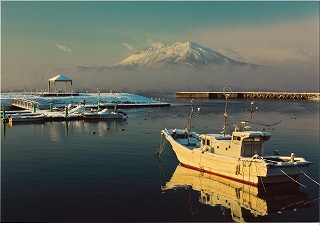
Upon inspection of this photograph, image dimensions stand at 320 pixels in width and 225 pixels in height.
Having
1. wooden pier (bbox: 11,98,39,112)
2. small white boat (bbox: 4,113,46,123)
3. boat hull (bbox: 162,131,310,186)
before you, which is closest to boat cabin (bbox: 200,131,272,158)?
boat hull (bbox: 162,131,310,186)

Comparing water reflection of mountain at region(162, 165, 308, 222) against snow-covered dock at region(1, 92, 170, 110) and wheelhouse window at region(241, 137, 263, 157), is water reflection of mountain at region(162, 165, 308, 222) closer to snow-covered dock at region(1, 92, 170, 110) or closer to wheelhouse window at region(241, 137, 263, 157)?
wheelhouse window at region(241, 137, 263, 157)

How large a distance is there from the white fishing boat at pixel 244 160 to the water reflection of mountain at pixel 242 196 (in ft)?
2.27

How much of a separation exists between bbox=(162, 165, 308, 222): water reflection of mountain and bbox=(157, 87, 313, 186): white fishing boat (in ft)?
2.27

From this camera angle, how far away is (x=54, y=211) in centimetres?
2359

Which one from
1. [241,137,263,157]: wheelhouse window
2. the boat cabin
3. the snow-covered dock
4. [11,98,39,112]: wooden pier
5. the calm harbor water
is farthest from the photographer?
the snow-covered dock

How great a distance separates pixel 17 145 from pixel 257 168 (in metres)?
30.8

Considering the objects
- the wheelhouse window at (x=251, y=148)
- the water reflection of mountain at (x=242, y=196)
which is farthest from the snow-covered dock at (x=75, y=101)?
the wheelhouse window at (x=251, y=148)

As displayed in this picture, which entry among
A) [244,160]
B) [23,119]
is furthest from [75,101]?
[244,160]

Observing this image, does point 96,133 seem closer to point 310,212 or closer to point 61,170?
point 61,170

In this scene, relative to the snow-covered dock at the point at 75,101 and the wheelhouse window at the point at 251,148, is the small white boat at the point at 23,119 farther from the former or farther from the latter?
the wheelhouse window at the point at 251,148

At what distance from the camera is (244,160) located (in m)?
30.1

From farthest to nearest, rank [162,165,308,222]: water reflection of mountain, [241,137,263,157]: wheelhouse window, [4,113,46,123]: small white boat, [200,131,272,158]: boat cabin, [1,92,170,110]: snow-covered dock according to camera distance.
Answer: [1,92,170,110]: snow-covered dock, [4,113,46,123]: small white boat, [241,137,263,157]: wheelhouse window, [200,131,272,158]: boat cabin, [162,165,308,222]: water reflection of mountain

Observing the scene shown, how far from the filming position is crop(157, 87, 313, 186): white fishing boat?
29.0 metres

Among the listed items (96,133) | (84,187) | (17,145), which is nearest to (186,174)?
(84,187)
